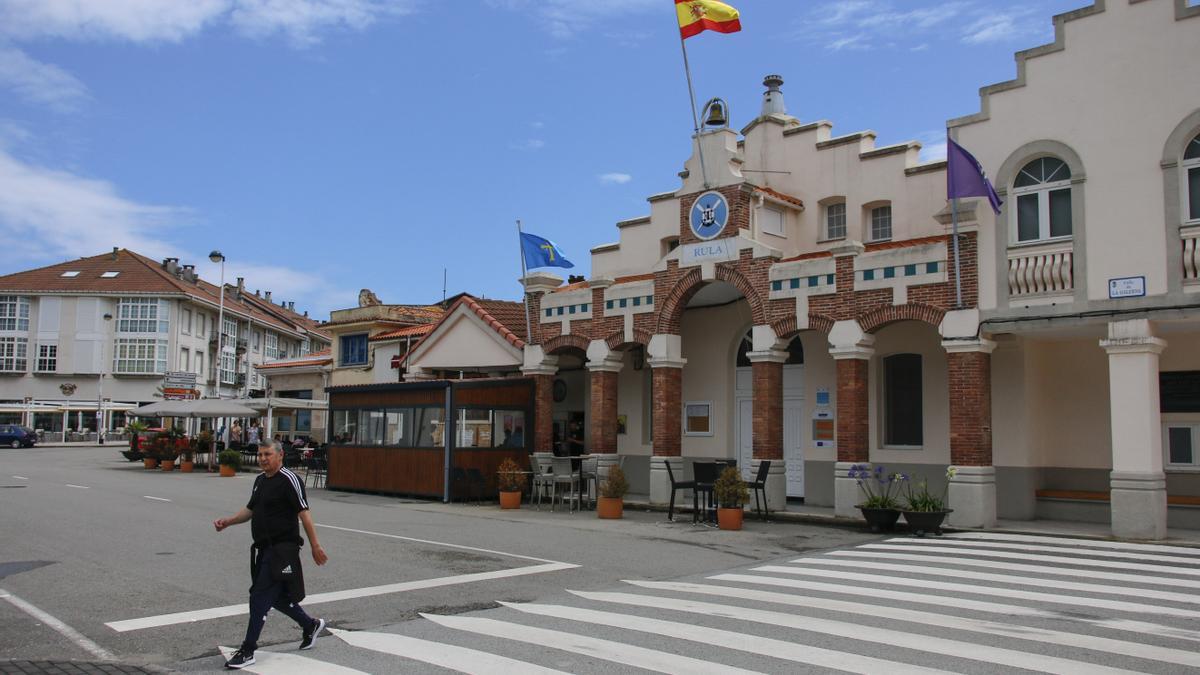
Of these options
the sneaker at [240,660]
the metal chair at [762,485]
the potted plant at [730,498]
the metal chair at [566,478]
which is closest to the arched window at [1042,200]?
the metal chair at [762,485]

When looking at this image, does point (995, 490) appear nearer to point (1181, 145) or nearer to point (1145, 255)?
point (1145, 255)

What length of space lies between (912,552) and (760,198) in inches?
350

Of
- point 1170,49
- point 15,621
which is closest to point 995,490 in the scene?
point 1170,49

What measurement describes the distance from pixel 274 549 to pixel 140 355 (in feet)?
231

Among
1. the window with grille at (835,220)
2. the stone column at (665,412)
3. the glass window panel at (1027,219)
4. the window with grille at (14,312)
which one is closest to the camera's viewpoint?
the glass window panel at (1027,219)

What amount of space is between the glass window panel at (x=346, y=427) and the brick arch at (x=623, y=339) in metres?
7.76

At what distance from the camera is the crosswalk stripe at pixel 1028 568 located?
11273mm

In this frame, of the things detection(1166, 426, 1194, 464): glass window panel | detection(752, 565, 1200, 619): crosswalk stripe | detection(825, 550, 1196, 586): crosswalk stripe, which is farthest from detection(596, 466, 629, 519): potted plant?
detection(1166, 426, 1194, 464): glass window panel

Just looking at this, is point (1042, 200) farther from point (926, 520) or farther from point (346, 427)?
point (346, 427)

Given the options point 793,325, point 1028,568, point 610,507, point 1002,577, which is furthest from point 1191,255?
point 610,507

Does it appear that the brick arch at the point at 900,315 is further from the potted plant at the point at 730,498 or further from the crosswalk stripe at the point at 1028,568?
the crosswalk stripe at the point at 1028,568

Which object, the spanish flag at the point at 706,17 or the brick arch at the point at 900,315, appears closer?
the brick arch at the point at 900,315

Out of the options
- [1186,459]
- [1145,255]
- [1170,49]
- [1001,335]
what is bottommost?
[1186,459]

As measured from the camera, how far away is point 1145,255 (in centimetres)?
1541
